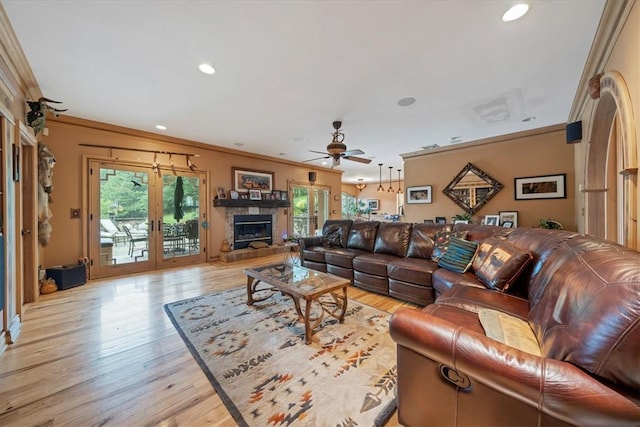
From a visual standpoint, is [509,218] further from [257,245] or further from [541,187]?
[257,245]

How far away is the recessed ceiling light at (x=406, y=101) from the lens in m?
3.34

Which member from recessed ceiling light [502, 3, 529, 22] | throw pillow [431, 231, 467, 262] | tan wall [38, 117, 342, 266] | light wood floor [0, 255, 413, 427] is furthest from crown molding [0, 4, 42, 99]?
throw pillow [431, 231, 467, 262]

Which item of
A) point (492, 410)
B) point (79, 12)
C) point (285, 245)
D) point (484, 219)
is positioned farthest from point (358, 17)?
point (285, 245)

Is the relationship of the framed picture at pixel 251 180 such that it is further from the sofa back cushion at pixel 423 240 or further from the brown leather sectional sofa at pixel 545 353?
the brown leather sectional sofa at pixel 545 353

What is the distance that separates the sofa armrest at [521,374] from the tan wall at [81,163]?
5.28 metres

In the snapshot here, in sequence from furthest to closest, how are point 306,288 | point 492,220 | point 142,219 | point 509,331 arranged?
1. point 492,220
2. point 142,219
3. point 306,288
4. point 509,331

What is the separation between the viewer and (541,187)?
181 inches

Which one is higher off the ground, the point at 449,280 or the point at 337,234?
the point at 337,234

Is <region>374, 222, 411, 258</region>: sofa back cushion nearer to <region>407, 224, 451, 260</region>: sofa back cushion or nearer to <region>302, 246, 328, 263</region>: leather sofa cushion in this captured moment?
<region>407, 224, 451, 260</region>: sofa back cushion

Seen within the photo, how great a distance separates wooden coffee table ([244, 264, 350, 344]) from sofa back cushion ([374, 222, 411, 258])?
47.3 inches

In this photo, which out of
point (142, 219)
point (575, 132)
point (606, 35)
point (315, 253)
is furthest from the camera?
point (142, 219)

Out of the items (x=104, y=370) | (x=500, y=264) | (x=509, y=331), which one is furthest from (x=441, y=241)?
(x=104, y=370)

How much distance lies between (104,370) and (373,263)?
2.88m

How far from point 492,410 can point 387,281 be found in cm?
228
